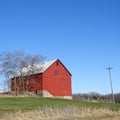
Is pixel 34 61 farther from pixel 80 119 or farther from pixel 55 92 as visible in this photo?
pixel 80 119

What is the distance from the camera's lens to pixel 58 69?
66.2 metres

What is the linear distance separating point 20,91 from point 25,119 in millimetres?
47849

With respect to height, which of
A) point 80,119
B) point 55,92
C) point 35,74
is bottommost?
point 80,119

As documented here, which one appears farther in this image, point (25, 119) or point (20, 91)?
point (20, 91)

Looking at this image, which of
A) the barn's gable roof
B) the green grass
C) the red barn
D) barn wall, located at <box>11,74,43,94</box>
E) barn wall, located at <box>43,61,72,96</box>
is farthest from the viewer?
the barn's gable roof

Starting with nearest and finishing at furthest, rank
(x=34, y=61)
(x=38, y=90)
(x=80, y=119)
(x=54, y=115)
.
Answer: (x=80, y=119)
(x=54, y=115)
(x=38, y=90)
(x=34, y=61)

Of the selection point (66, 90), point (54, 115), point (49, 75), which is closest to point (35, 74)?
point (49, 75)

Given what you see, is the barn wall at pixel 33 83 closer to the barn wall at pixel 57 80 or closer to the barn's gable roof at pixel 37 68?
the barn's gable roof at pixel 37 68

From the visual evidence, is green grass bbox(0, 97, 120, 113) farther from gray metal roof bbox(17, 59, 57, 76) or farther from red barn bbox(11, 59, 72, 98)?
gray metal roof bbox(17, 59, 57, 76)

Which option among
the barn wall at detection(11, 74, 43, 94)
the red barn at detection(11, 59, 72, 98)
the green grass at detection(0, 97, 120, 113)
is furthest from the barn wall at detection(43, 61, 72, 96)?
the green grass at detection(0, 97, 120, 113)

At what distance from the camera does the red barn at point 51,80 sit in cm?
6319

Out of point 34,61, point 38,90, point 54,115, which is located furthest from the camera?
point 34,61

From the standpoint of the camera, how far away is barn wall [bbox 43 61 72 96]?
63.6 m

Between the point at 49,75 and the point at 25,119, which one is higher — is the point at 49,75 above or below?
above
